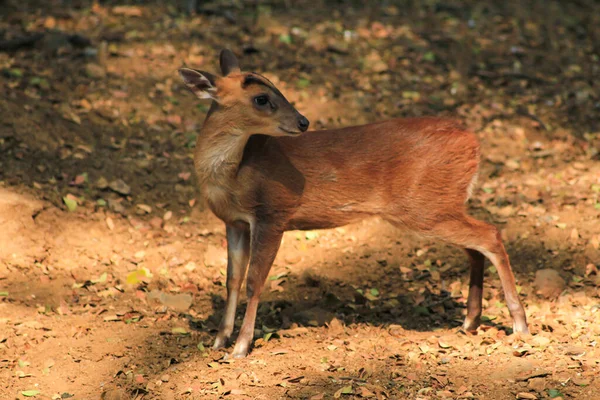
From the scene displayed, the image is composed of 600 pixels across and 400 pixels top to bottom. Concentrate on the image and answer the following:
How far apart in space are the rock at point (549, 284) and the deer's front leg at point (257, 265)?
239 centimetres

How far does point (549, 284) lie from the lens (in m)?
6.65

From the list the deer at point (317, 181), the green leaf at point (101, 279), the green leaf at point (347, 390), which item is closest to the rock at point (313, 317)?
the deer at point (317, 181)

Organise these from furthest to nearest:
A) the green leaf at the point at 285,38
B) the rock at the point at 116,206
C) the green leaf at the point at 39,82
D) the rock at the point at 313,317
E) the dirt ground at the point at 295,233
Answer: the green leaf at the point at 285,38, the green leaf at the point at 39,82, the rock at the point at 116,206, the rock at the point at 313,317, the dirt ground at the point at 295,233

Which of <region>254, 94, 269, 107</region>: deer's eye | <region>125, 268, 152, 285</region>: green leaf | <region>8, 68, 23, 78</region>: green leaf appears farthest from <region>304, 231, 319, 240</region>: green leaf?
<region>8, 68, 23, 78</region>: green leaf

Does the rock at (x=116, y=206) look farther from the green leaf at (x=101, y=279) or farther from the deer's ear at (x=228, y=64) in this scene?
the deer's ear at (x=228, y=64)

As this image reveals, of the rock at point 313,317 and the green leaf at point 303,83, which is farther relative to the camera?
the green leaf at point 303,83

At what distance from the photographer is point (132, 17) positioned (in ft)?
34.8

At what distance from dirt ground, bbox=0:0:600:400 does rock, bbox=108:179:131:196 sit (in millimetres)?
17

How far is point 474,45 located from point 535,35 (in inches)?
42.1

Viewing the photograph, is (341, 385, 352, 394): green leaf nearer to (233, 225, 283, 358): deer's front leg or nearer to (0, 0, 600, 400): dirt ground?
(0, 0, 600, 400): dirt ground

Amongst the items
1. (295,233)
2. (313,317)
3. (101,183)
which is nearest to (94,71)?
(101,183)

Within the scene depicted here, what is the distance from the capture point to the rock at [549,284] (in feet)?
21.7

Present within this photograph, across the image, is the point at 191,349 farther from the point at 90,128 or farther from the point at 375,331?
the point at 90,128

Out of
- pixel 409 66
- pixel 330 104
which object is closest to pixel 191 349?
pixel 330 104
